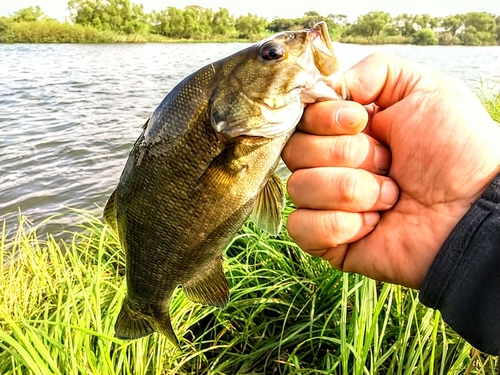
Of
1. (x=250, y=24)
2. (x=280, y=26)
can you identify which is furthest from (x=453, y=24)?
(x=280, y=26)

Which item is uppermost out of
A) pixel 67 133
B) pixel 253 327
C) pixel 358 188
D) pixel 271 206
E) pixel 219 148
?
pixel 219 148

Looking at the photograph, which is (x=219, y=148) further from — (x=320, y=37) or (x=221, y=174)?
(x=320, y=37)

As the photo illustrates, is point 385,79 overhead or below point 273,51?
below

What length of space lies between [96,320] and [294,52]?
205 cm

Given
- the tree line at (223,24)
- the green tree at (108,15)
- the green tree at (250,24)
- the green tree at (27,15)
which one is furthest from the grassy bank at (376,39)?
the green tree at (27,15)

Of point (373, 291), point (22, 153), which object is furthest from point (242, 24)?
point (373, 291)

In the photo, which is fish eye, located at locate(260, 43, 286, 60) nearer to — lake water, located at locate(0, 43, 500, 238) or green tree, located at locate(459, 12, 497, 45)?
lake water, located at locate(0, 43, 500, 238)

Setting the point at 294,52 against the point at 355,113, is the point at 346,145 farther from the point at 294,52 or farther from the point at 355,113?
the point at 294,52

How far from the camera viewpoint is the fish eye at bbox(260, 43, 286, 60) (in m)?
1.66

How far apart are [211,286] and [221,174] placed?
0.72 m

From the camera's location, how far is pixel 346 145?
1.82 meters

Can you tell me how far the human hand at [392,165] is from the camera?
1.78 meters

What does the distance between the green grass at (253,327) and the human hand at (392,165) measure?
2.68 feet

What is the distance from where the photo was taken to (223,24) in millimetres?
75938
